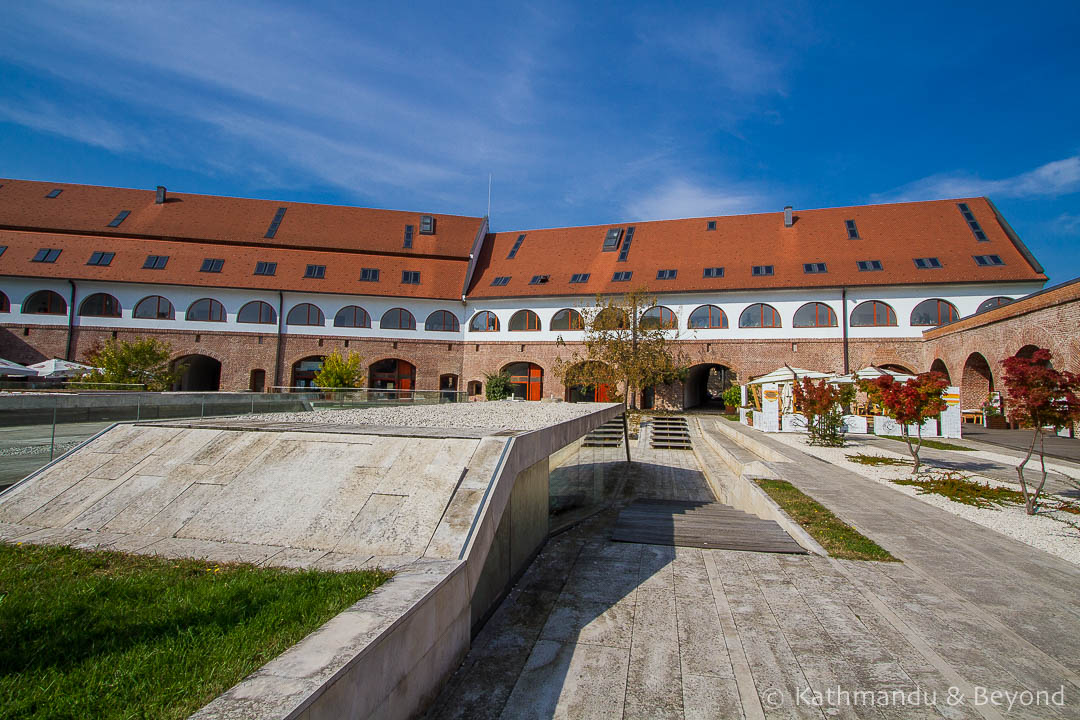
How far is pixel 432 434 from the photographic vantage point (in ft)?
14.9

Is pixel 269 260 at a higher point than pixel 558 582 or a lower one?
higher

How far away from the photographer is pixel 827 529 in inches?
244

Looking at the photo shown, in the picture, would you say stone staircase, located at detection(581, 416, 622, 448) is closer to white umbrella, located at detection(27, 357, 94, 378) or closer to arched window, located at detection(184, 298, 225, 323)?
white umbrella, located at detection(27, 357, 94, 378)

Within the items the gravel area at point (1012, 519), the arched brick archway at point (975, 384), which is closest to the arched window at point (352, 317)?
the gravel area at point (1012, 519)

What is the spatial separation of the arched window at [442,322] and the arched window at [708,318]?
13.7 m

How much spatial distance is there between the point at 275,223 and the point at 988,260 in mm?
39569

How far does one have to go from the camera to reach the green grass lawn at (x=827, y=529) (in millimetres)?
5367

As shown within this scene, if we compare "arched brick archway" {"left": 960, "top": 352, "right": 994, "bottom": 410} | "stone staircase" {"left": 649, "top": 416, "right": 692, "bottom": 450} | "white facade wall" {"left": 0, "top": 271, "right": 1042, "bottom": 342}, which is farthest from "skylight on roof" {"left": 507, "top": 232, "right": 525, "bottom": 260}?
"arched brick archway" {"left": 960, "top": 352, "right": 994, "bottom": 410}

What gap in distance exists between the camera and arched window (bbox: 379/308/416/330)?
3172 centimetres

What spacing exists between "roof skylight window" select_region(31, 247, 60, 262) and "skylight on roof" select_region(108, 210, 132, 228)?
10.2ft

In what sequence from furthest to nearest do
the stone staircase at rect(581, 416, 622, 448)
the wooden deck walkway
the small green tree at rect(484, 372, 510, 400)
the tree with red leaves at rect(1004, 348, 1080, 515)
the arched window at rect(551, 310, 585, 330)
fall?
the arched window at rect(551, 310, 585, 330) → the small green tree at rect(484, 372, 510, 400) → the stone staircase at rect(581, 416, 622, 448) → the tree with red leaves at rect(1004, 348, 1080, 515) → the wooden deck walkway

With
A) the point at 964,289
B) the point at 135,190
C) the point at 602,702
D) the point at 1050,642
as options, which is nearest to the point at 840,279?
the point at 964,289

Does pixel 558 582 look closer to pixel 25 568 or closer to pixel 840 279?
pixel 25 568

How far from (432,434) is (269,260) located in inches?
1253
